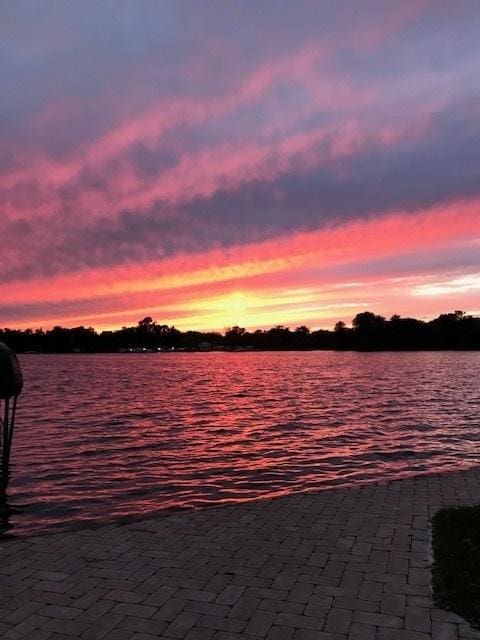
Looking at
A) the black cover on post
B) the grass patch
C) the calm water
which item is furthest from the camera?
the black cover on post

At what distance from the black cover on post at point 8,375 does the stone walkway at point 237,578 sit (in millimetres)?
5209

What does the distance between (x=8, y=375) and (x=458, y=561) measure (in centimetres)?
990

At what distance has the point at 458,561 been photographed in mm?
6426

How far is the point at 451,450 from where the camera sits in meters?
16.6

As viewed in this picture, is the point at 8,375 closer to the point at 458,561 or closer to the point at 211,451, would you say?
the point at 211,451

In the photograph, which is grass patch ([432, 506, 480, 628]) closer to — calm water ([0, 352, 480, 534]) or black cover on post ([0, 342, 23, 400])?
calm water ([0, 352, 480, 534])

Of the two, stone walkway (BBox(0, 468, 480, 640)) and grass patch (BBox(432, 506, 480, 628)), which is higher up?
grass patch (BBox(432, 506, 480, 628))

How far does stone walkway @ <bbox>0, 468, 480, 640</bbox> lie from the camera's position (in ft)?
16.9

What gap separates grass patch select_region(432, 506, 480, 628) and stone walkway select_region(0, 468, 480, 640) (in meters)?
0.16

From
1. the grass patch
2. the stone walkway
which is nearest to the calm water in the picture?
the stone walkway

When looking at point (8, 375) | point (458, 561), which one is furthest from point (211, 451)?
→ point (458, 561)

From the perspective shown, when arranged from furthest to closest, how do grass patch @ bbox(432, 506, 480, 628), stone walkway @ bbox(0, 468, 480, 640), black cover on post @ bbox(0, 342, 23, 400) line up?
black cover on post @ bbox(0, 342, 23, 400) < grass patch @ bbox(432, 506, 480, 628) < stone walkway @ bbox(0, 468, 480, 640)

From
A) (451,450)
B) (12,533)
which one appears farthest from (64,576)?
(451,450)

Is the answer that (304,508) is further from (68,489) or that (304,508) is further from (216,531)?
(68,489)
